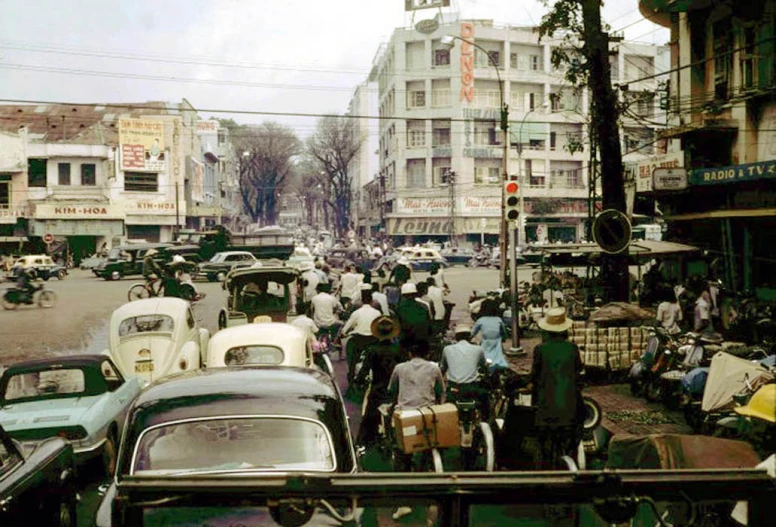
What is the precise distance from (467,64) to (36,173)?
113 feet

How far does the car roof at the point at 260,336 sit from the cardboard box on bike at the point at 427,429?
13.5 feet

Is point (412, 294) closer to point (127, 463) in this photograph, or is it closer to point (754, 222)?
point (127, 463)

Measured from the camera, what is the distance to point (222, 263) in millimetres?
43656

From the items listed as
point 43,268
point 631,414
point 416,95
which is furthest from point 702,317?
point 416,95

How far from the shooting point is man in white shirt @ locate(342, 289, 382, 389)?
43.5 feet

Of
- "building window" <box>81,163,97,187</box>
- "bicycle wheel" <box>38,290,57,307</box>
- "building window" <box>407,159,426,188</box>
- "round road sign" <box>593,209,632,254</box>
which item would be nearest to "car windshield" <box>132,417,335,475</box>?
"round road sign" <box>593,209,632,254</box>

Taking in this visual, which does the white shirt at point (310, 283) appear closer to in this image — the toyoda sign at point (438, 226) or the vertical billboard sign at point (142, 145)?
the vertical billboard sign at point (142, 145)

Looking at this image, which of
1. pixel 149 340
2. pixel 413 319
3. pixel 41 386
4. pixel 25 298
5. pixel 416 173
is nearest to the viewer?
pixel 41 386

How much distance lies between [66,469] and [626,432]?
7.17 m

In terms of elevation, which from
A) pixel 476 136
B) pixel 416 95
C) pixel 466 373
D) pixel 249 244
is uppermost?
pixel 416 95

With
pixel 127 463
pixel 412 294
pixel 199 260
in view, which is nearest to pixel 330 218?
pixel 199 260

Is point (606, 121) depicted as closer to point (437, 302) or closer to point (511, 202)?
point (511, 202)

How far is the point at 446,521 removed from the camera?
3439mm

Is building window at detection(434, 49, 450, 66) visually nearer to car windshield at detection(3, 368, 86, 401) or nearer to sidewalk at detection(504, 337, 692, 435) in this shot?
sidewalk at detection(504, 337, 692, 435)
